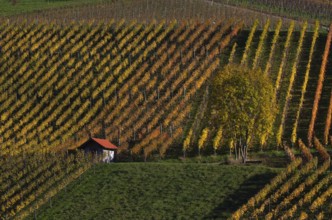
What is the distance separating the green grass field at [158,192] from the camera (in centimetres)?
8662

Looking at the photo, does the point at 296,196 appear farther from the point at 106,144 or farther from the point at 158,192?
the point at 106,144

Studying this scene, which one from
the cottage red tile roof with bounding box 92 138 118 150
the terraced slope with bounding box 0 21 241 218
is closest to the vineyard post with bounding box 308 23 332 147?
the terraced slope with bounding box 0 21 241 218

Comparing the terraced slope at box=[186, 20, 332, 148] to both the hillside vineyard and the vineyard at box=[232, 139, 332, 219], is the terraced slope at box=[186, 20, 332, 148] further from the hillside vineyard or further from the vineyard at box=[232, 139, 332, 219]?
the vineyard at box=[232, 139, 332, 219]

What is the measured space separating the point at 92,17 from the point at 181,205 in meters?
72.8

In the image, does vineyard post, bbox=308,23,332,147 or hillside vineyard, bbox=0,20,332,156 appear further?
hillside vineyard, bbox=0,20,332,156

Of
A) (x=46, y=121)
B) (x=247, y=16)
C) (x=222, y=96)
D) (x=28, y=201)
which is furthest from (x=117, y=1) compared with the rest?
(x=28, y=201)

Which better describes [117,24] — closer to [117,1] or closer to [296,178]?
[117,1]

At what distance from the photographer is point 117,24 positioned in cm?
14588

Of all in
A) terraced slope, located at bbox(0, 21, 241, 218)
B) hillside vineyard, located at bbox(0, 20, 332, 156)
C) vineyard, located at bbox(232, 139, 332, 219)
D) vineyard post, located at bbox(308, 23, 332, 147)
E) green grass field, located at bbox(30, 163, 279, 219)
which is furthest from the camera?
hillside vineyard, located at bbox(0, 20, 332, 156)

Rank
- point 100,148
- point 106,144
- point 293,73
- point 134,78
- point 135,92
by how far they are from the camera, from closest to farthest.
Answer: point 100,148 → point 106,144 → point 293,73 → point 135,92 → point 134,78

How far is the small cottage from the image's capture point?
342 feet

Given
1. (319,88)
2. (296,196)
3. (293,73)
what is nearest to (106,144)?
(296,196)

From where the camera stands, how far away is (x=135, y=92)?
403ft

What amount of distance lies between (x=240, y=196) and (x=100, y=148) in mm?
22280
